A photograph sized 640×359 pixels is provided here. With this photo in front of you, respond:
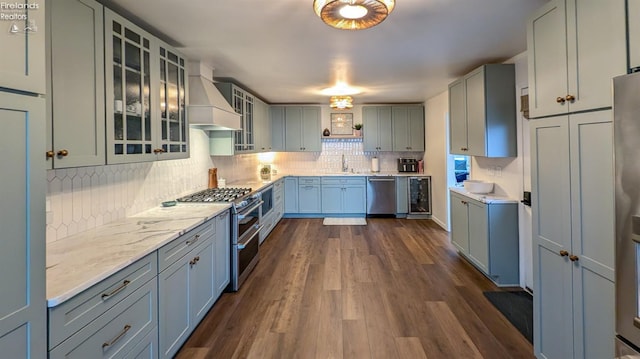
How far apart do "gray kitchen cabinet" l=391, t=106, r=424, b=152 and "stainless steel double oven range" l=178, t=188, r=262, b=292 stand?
156 inches

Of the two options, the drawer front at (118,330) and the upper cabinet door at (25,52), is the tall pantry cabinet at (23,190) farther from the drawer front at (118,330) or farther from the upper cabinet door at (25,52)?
the drawer front at (118,330)

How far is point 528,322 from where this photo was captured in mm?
2656

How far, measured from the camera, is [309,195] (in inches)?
271

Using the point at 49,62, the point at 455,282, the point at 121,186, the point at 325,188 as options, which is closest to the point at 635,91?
the point at 49,62

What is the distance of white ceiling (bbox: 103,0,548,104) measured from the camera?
2303 millimetres

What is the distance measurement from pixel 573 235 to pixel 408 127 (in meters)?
5.40

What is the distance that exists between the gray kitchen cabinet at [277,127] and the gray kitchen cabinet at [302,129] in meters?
0.09

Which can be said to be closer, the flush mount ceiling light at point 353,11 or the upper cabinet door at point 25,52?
the upper cabinet door at point 25,52

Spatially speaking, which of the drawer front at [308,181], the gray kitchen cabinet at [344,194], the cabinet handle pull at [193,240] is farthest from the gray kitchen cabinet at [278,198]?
the cabinet handle pull at [193,240]

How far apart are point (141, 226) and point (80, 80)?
3.35 ft

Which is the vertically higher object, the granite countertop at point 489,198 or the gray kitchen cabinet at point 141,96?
the gray kitchen cabinet at point 141,96

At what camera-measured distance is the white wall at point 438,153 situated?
18.7ft

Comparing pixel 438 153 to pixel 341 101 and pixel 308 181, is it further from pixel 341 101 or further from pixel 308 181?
pixel 308 181

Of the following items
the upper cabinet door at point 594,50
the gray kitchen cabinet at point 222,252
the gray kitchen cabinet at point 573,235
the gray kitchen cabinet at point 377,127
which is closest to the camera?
the upper cabinet door at point 594,50
